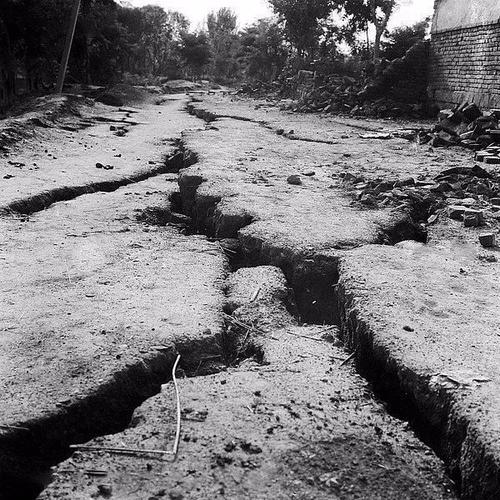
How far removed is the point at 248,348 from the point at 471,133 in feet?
21.6

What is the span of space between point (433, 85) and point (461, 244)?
1118cm

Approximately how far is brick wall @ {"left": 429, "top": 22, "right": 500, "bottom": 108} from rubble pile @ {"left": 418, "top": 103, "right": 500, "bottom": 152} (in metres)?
1.66

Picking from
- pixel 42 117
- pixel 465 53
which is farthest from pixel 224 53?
pixel 42 117

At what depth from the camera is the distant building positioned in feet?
34.9

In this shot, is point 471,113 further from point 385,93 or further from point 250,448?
point 250,448

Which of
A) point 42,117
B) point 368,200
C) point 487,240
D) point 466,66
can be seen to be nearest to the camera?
point 487,240

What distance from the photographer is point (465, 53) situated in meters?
11.8

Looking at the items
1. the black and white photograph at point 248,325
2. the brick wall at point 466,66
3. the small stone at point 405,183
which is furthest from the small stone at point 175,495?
the brick wall at point 466,66

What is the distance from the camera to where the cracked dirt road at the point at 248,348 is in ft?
4.78

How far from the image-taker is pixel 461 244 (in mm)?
3189

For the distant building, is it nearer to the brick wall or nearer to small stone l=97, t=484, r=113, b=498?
the brick wall

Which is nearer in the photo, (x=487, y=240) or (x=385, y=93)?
(x=487, y=240)

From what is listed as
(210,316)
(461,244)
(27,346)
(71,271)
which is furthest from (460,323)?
(71,271)

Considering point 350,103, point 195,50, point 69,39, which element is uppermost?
point 195,50
